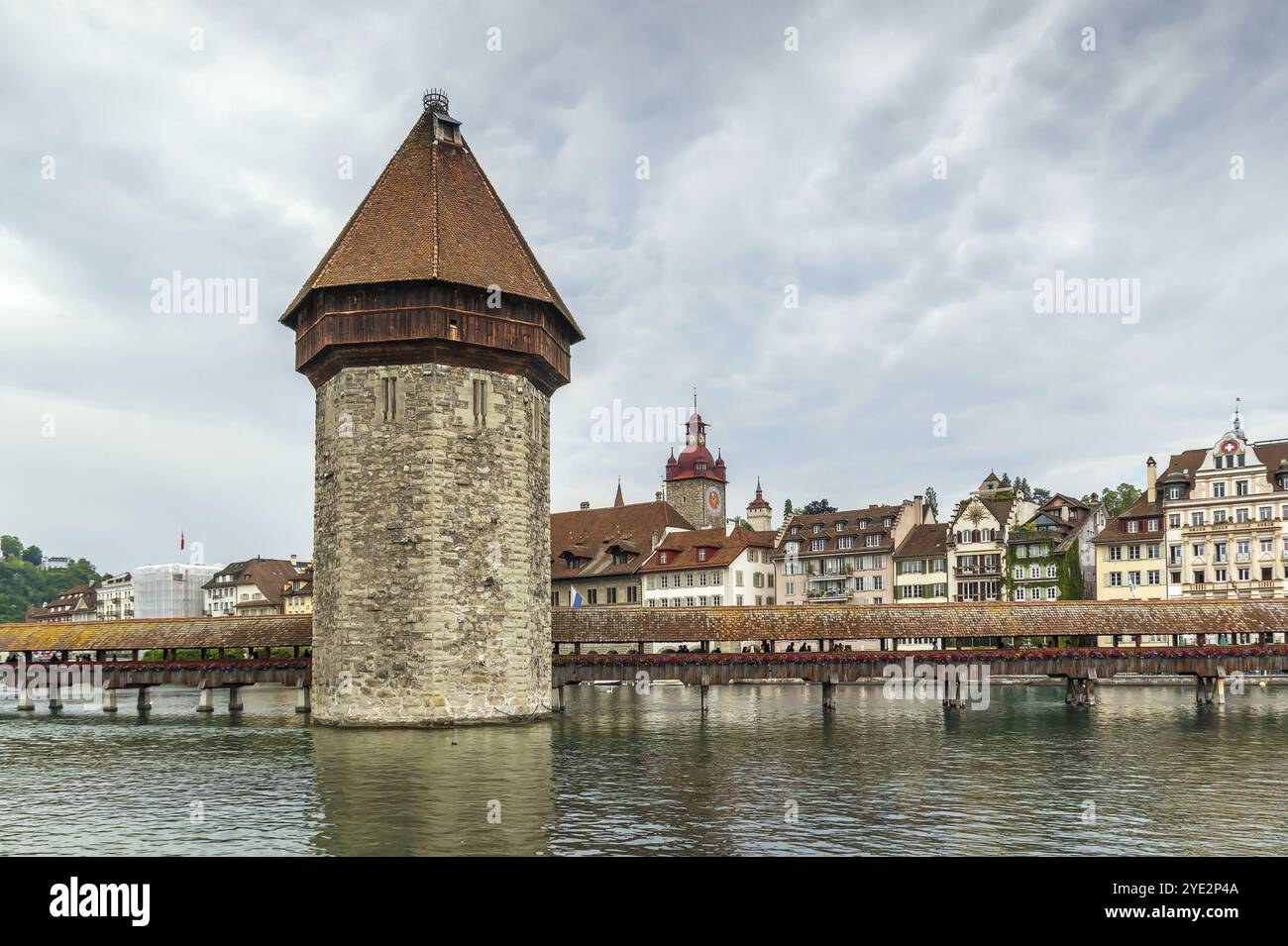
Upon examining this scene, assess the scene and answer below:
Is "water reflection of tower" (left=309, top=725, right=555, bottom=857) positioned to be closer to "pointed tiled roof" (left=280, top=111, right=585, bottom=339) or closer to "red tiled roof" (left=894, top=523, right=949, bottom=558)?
"pointed tiled roof" (left=280, top=111, right=585, bottom=339)

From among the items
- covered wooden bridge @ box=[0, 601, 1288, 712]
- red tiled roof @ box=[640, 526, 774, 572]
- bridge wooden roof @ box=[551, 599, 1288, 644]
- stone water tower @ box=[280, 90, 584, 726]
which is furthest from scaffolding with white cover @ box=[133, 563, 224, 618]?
stone water tower @ box=[280, 90, 584, 726]

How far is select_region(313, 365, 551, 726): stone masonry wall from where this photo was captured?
29250 millimetres

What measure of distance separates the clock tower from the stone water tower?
Result: 5456cm

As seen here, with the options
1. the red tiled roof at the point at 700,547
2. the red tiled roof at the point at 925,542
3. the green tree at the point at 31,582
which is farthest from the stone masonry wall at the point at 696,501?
the green tree at the point at 31,582

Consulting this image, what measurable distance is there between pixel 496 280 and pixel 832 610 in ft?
52.3

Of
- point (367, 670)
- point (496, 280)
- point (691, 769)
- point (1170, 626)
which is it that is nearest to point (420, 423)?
point (496, 280)

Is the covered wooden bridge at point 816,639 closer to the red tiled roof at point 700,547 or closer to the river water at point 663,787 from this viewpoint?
the river water at point 663,787

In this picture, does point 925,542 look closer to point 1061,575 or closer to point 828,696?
point 1061,575

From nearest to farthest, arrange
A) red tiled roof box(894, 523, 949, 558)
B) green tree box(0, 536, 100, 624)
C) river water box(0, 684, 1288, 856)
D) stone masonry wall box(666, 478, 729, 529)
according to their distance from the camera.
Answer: river water box(0, 684, 1288, 856) → red tiled roof box(894, 523, 949, 558) → stone masonry wall box(666, 478, 729, 529) → green tree box(0, 536, 100, 624)

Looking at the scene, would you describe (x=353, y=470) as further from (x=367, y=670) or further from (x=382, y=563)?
(x=367, y=670)

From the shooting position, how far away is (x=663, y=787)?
20.3 metres

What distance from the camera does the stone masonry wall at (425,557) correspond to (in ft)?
96.0

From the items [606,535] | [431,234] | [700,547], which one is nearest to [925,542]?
[700,547]

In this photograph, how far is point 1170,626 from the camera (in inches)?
1463
